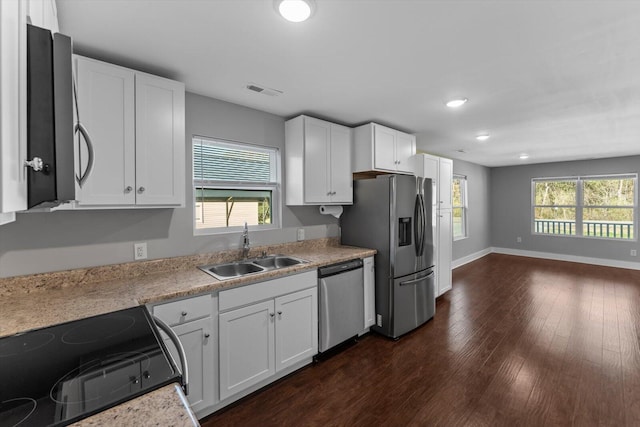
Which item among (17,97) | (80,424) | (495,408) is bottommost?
(495,408)

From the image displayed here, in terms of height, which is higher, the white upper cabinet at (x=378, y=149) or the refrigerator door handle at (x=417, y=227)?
the white upper cabinet at (x=378, y=149)

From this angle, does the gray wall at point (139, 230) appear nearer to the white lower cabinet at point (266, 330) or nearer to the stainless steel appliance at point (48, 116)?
the white lower cabinet at point (266, 330)

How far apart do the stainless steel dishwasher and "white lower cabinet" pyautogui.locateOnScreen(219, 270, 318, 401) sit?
9cm

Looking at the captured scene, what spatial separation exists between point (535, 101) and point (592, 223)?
560 cm

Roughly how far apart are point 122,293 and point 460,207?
6.51 meters

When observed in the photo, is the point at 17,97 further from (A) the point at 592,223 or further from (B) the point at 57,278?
(A) the point at 592,223

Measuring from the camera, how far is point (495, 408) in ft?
6.66

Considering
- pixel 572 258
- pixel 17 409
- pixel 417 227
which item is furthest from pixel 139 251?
pixel 572 258

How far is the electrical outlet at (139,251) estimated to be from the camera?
215 centimetres

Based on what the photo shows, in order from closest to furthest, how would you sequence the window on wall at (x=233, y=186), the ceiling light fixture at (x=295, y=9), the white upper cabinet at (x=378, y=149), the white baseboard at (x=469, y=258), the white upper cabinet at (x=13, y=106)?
the white upper cabinet at (x=13, y=106), the ceiling light fixture at (x=295, y=9), the window on wall at (x=233, y=186), the white upper cabinet at (x=378, y=149), the white baseboard at (x=469, y=258)

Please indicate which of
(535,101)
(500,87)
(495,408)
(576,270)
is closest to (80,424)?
(495,408)

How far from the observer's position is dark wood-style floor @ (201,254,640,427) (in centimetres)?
197

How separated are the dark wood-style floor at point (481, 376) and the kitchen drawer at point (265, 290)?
2.48ft

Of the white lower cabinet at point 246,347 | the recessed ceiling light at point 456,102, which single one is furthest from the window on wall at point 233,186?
the recessed ceiling light at point 456,102
